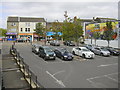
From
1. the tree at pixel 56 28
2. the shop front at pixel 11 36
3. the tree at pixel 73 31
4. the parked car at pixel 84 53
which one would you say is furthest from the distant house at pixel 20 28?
the parked car at pixel 84 53

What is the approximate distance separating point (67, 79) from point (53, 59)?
837 cm

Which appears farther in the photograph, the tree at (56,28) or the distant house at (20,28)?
the distant house at (20,28)

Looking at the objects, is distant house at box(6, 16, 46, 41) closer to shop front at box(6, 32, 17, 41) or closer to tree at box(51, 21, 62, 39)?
shop front at box(6, 32, 17, 41)

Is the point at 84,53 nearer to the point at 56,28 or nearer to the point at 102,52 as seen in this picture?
the point at 102,52

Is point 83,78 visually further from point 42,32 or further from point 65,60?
point 42,32

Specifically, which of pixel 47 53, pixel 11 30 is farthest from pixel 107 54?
pixel 11 30

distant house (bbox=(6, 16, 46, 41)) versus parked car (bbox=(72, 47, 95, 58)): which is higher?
distant house (bbox=(6, 16, 46, 41))

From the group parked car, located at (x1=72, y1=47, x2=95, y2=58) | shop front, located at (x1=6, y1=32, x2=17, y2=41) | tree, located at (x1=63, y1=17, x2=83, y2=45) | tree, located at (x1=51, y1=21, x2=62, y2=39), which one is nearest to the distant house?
shop front, located at (x1=6, y1=32, x2=17, y2=41)

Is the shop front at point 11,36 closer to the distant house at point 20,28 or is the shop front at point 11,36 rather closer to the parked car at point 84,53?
the distant house at point 20,28

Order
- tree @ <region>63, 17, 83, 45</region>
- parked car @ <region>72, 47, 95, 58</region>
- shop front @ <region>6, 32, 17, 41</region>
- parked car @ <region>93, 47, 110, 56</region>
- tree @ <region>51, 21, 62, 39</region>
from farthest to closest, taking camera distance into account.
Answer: shop front @ <region>6, 32, 17, 41</region> → tree @ <region>51, 21, 62, 39</region> → tree @ <region>63, 17, 83, 45</region> → parked car @ <region>93, 47, 110, 56</region> → parked car @ <region>72, 47, 95, 58</region>

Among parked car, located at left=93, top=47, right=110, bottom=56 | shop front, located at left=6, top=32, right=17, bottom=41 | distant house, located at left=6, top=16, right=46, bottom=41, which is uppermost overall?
distant house, located at left=6, top=16, right=46, bottom=41

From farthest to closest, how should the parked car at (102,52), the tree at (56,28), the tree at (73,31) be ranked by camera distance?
1. the tree at (56,28)
2. the tree at (73,31)
3. the parked car at (102,52)

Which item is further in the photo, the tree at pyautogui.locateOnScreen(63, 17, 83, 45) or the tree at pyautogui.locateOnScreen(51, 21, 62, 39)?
the tree at pyautogui.locateOnScreen(51, 21, 62, 39)

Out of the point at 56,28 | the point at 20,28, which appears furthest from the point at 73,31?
the point at 20,28
